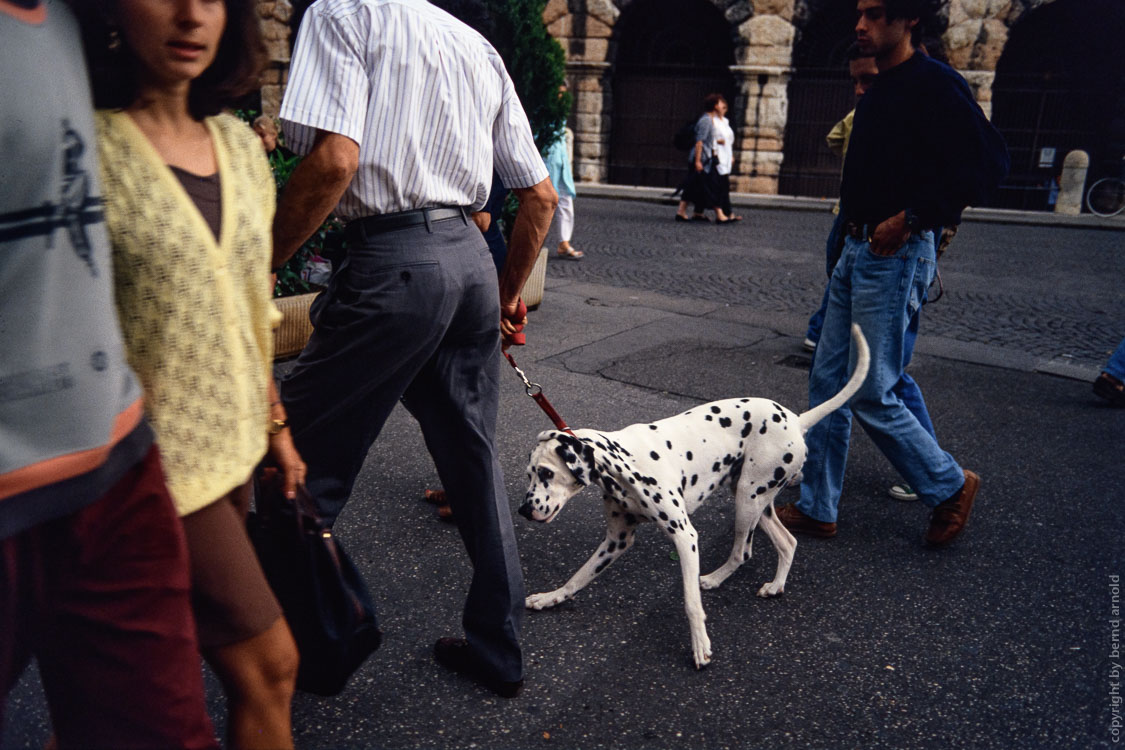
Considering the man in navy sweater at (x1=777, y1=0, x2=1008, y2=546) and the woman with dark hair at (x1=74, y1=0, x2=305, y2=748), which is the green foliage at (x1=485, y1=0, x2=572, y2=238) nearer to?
the man in navy sweater at (x1=777, y1=0, x2=1008, y2=546)

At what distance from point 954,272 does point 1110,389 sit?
17.8 feet

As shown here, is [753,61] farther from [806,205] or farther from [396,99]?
[396,99]

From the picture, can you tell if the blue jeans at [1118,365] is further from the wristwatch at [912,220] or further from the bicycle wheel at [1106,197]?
the bicycle wheel at [1106,197]

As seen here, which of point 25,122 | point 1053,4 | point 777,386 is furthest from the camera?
point 1053,4

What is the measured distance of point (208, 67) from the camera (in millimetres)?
1695

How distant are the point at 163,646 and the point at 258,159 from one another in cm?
90

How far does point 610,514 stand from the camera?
307cm

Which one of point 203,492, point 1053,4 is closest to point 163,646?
point 203,492

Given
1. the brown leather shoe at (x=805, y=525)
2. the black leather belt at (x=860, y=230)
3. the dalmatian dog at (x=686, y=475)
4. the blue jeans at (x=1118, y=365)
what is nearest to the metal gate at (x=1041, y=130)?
the blue jeans at (x=1118, y=365)

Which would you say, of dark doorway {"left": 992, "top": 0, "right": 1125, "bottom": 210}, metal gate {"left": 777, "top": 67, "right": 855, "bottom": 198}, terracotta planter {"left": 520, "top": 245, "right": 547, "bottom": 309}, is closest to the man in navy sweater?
terracotta planter {"left": 520, "top": 245, "right": 547, "bottom": 309}

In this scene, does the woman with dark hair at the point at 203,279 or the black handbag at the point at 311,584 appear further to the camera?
the black handbag at the point at 311,584

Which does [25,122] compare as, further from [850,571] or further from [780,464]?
[850,571]

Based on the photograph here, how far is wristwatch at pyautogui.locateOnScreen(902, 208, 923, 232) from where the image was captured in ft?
11.4

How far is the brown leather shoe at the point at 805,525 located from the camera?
380 centimetres
